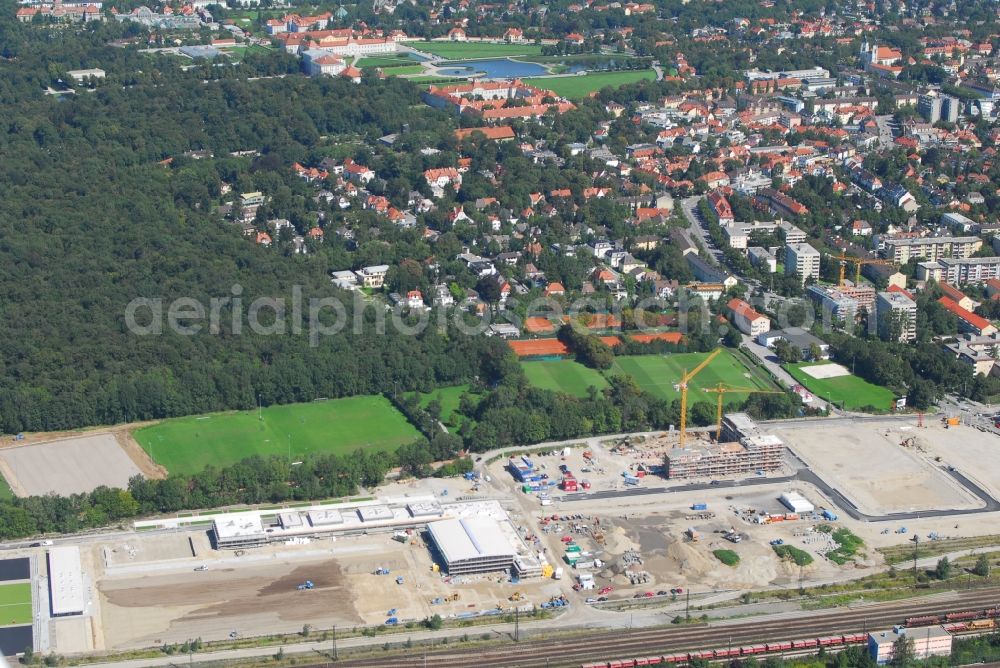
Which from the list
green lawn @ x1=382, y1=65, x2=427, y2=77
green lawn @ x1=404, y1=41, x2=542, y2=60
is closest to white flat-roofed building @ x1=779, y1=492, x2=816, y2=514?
green lawn @ x1=382, y1=65, x2=427, y2=77

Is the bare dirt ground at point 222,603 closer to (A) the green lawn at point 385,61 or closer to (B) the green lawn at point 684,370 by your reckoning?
(B) the green lawn at point 684,370

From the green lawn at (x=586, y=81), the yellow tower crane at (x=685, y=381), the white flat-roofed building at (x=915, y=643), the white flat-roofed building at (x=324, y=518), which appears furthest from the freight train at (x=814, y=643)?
the green lawn at (x=586, y=81)

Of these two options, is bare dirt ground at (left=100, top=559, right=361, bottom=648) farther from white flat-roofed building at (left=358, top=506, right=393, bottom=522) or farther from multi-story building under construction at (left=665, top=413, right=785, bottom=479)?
multi-story building under construction at (left=665, top=413, right=785, bottom=479)

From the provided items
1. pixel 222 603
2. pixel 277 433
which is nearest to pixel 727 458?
Result: pixel 277 433

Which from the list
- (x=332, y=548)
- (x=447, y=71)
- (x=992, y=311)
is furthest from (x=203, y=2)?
(x=332, y=548)

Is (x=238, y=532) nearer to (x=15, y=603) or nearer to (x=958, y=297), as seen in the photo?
(x=15, y=603)

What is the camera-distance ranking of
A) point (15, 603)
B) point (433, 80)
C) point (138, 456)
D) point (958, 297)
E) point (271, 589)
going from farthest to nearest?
point (433, 80) < point (958, 297) < point (138, 456) < point (271, 589) < point (15, 603)
